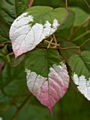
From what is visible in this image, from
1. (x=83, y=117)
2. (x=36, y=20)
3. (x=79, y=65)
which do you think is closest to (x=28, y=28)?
(x=36, y=20)

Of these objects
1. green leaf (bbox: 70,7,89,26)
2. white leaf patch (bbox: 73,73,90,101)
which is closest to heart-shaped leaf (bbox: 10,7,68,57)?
white leaf patch (bbox: 73,73,90,101)

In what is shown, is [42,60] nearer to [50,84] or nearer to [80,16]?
[50,84]

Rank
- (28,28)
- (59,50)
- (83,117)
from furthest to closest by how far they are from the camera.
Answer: (83,117) → (59,50) → (28,28)

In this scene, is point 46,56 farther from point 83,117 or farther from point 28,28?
point 83,117

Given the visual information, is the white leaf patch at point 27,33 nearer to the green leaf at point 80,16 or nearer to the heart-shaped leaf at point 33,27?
the heart-shaped leaf at point 33,27

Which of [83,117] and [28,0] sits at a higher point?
[28,0]

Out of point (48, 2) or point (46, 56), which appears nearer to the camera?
point (46, 56)

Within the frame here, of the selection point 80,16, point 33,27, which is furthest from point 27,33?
point 80,16
